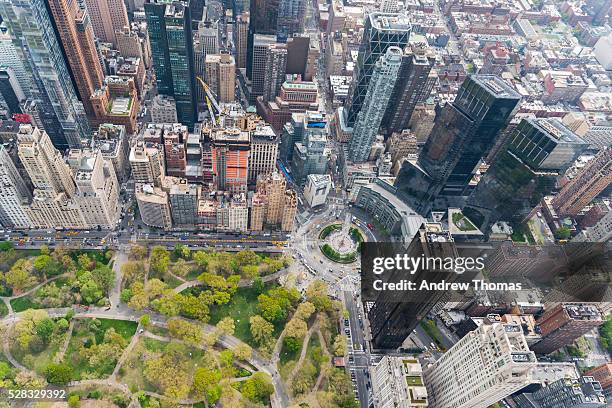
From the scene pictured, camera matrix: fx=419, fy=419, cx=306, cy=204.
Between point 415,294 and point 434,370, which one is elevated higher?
point 415,294

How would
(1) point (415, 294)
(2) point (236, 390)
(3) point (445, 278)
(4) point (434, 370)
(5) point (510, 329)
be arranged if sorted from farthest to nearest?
(2) point (236, 390)
(4) point (434, 370)
(1) point (415, 294)
(3) point (445, 278)
(5) point (510, 329)

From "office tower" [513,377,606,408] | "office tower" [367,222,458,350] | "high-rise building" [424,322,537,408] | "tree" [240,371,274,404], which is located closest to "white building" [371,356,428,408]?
"high-rise building" [424,322,537,408]

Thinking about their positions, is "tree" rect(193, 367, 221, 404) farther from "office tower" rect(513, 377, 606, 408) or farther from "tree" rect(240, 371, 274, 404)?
"office tower" rect(513, 377, 606, 408)

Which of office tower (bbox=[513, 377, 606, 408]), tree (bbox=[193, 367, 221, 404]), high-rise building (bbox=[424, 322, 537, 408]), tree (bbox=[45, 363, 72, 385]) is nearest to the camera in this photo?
high-rise building (bbox=[424, 322, 537, 408])

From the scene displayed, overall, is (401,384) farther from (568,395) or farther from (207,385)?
(207,385)

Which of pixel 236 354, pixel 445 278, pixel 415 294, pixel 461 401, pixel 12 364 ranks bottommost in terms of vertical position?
→ pixel 12 364

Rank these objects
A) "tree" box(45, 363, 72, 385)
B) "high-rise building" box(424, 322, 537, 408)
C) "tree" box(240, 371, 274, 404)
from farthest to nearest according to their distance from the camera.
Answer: "tree" box(240, 371, 274, 404) → "tree" box(45, 363, 72, 385) → "high-rise building" box(424, 322, 537, 408)

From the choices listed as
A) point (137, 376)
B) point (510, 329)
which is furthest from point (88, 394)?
point (510, 329)

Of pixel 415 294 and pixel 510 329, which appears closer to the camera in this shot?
pixel 510 329

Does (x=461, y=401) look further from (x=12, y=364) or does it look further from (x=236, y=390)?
(x=12, y=364)
